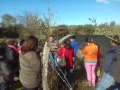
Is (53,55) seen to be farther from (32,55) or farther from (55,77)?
(32,55)

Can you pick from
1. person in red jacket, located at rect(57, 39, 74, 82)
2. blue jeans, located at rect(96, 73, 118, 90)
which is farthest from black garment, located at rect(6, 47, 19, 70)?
blue jeans, located at rect(96, 73, 118, 90)

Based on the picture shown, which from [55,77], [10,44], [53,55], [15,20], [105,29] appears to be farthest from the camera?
[15,20]

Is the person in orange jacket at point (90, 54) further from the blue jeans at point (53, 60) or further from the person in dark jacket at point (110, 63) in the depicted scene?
the person in dark jacket at point (110, 63)

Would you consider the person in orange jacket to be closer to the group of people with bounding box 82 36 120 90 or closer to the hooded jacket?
the group of people with bounding box 82 36 120 90

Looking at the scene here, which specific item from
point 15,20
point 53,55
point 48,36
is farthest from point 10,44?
point 15,20

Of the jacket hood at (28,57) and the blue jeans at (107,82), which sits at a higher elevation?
the jacket hood at (28,57)

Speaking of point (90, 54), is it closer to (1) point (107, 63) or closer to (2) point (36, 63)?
(1) point (107, 63)

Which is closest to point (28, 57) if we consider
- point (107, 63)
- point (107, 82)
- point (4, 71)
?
point (4, 71)

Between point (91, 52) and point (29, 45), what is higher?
point (29, 45)

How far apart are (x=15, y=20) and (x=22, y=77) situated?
34148 mm

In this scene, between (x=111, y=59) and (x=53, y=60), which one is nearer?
(x=111, y=59)

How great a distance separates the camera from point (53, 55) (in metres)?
8.08

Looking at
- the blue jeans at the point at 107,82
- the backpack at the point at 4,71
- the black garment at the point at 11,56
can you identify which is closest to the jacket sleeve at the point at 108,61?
the blue jeans at the point at 107,82

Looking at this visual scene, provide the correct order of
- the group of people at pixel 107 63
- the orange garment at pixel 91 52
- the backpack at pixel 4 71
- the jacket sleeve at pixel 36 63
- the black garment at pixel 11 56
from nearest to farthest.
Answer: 1. the jacket sleeve at pixel 36 63
2. the backpack at pixel 4 71
3. the group of people at pixel 107 63
4. the black garment at pixel 11 56
5. the orange garment at pixel 91 52
